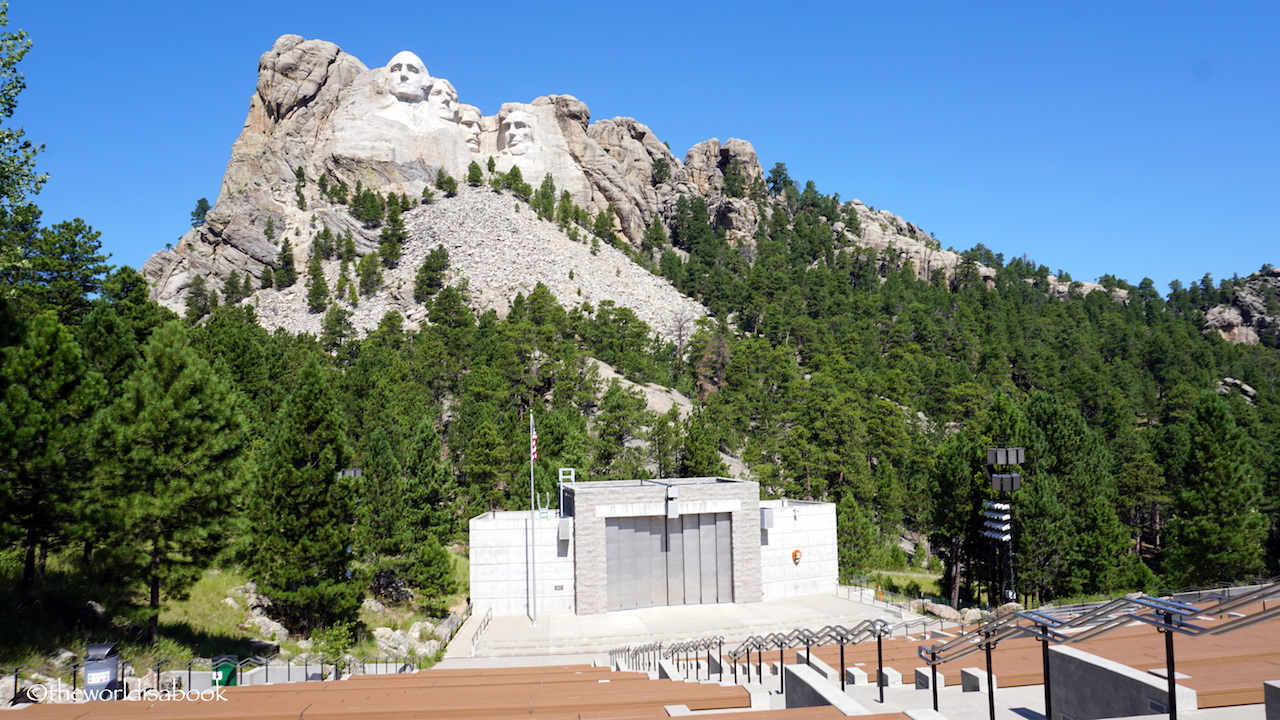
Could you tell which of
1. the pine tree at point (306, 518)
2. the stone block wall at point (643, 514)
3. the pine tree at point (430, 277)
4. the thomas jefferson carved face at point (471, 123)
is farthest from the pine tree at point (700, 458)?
the thomas jefferson carved face at point (471, 123)

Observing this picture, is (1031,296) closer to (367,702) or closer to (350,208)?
(350,208)

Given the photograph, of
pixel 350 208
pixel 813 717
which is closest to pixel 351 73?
pixel 350 208

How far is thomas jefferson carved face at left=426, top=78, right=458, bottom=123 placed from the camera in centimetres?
12450

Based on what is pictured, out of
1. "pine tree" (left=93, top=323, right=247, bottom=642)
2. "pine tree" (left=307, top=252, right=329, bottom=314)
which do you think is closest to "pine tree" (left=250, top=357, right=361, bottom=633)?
"pine tree" (left=93, top=323, right=247, bottom=642)

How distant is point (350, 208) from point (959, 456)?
9700cm

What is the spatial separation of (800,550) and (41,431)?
2423 centimetres

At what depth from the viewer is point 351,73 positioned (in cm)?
12775

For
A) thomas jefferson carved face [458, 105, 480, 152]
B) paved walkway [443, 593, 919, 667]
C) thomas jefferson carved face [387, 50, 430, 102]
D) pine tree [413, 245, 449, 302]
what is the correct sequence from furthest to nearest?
thomas jefferson carved face [458, 105, 480, 152] < thomas jefferson carved face [387, 50, 430, 102] < pine tree [413, 245, 449, 302] < paved walkway [443, 593, 919, 667]

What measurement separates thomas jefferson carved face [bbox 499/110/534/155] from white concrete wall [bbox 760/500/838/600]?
363ft

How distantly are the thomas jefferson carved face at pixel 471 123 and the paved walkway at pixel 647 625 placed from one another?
111 metres

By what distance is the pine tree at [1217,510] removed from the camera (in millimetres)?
33531

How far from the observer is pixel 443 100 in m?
125

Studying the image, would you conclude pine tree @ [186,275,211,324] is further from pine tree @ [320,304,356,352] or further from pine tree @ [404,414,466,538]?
pine tree @ [404,414,466,538]

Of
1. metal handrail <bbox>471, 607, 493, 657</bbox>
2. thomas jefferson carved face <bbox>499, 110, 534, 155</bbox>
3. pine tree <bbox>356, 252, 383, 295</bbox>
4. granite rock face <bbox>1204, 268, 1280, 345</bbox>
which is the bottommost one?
metal handrail <bbox>471, 607, 493, 657</bbox>
